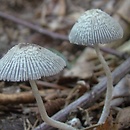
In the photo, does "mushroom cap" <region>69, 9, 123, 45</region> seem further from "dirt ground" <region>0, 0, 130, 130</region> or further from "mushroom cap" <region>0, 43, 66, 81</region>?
"dirt ground" <region>0, 0, 130, 130</region>

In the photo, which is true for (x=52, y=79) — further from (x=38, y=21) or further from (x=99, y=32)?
(x=38, y=21)

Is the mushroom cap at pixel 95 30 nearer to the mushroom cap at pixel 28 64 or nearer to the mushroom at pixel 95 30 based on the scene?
the mushroom at pixel 95 30

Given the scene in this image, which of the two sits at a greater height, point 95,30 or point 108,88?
point 95,30

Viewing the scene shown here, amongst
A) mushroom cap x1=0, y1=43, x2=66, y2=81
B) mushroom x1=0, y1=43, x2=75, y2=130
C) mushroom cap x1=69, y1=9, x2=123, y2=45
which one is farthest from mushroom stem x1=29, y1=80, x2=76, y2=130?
mushroom cap x1=69, y1=9, x2=123, y2=45

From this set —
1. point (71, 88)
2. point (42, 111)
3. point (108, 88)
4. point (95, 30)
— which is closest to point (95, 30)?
point (95, 30)

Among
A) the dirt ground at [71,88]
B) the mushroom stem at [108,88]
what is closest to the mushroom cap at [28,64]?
the mushroom stem at [108,88]

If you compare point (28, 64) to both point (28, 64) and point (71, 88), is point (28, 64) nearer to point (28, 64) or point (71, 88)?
point (28, 64)

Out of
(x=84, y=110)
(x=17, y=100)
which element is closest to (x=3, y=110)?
(x=17, y=100)

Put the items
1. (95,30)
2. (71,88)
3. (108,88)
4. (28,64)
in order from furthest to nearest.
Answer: (71,88) → (108,88) → (95,30) → (28,64)
